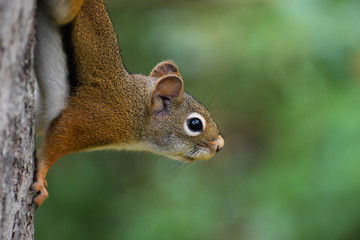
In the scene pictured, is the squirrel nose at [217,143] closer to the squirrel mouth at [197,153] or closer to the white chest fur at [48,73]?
the squirrel mouth at [197,153]

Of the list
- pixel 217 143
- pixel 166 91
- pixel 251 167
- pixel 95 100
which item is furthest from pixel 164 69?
pixel 251 167

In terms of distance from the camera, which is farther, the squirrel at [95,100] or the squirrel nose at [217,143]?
the squirrel nose at [217,143]

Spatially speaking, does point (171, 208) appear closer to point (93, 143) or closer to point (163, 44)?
point (163, 44)

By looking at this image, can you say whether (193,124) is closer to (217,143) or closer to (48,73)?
(217,143)

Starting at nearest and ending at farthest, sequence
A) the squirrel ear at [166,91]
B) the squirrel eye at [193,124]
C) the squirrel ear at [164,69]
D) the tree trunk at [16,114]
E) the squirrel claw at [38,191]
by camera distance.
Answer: the tree trunk at [16,114]
the squirrel claw at [38,191]
the squirrel ear at [166,91]
the squirrel eye at [193,124]
the squirrel ear at [164,69]

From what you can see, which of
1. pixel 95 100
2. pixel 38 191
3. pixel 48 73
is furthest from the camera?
pixel 95 100

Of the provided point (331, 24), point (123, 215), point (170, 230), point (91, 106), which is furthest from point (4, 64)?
point (331, 24)

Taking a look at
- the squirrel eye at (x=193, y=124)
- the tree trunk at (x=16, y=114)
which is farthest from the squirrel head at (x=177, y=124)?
the tree trunk at (x=16, y=114)

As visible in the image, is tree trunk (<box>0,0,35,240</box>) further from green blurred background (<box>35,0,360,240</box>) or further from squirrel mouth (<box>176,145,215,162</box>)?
green blurred background (<box>35,0,360,240</box>)
